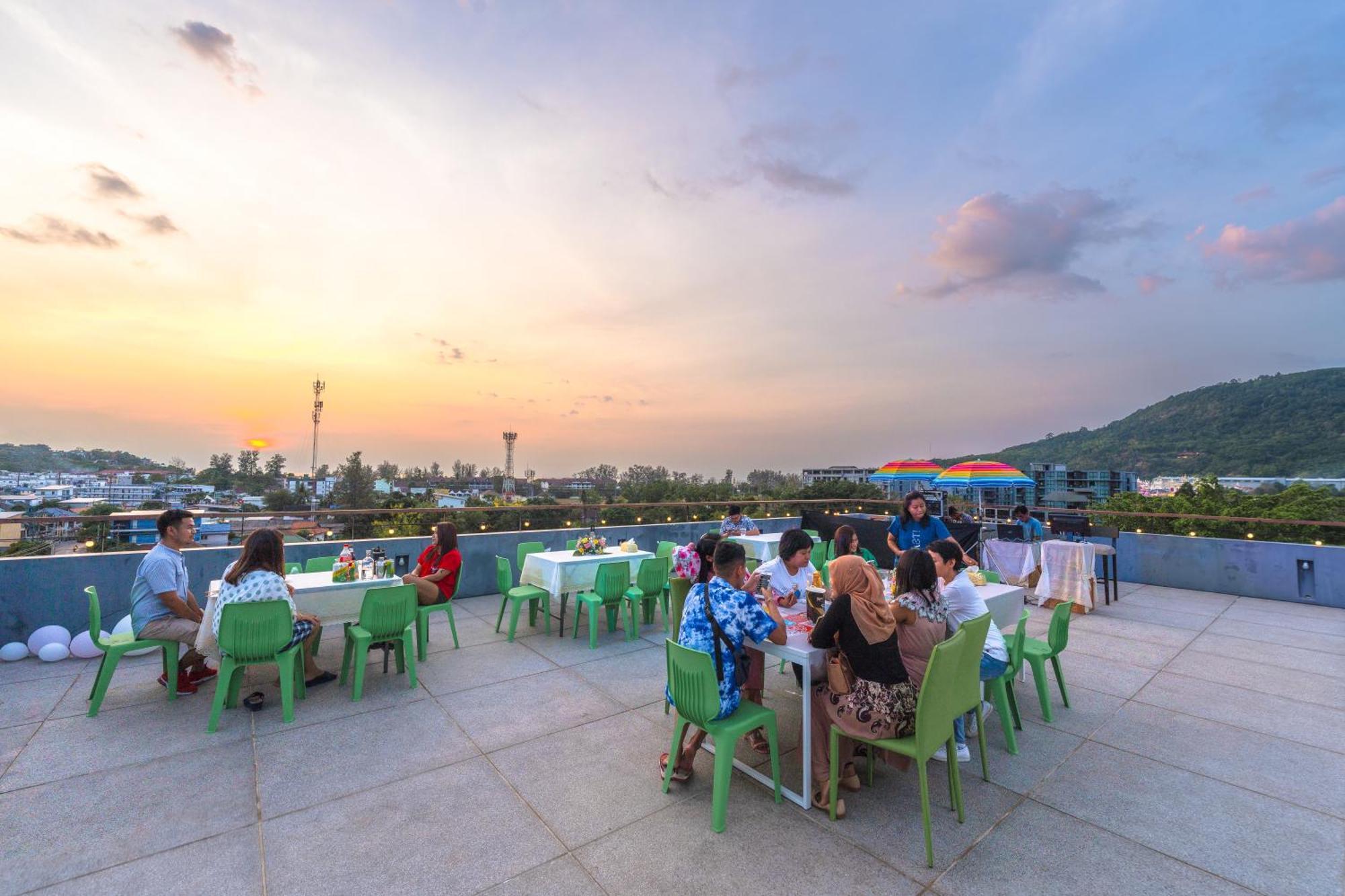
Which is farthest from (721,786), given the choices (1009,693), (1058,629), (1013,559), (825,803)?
(1013,559)

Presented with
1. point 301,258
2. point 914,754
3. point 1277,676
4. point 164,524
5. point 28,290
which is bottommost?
point 1277,676

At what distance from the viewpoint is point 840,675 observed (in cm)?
252

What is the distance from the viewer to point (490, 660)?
476 cm

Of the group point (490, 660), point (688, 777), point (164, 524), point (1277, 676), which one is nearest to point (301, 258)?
point (164, 524)

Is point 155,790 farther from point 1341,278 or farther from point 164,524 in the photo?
point 1341,278

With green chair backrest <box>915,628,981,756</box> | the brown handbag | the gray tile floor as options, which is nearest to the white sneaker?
the gray tile floor

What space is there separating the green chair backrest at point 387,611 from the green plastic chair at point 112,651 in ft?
4.11

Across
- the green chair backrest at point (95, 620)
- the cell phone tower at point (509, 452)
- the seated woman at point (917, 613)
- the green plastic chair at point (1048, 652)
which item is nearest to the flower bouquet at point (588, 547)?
the green chair backrest at point (95, 620)

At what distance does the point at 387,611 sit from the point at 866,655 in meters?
3.54

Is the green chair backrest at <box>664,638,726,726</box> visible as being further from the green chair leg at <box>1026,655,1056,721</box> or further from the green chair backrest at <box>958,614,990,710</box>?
the green chair leg at <box>1026,655,1056,721</box>

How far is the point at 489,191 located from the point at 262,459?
92.6 feet

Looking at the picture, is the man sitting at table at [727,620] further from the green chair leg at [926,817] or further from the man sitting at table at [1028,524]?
the man sitting at table at [1028,524]

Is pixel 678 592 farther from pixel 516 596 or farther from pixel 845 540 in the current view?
pixel 516 596

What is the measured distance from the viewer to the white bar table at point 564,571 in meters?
5.57
